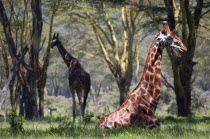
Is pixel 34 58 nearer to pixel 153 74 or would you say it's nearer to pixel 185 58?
pixel 185 58

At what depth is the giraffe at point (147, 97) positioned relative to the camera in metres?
8.00

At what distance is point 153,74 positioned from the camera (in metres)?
8.27

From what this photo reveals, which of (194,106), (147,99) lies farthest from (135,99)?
(194,106)

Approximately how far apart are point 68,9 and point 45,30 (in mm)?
17398

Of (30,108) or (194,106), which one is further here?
(194,106)

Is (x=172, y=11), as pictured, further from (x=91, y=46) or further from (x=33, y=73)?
(x=91, y=46)

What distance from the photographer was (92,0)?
1702cm

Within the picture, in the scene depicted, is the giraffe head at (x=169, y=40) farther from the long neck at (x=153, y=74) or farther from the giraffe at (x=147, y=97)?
the long neck at (x=153, y=74)

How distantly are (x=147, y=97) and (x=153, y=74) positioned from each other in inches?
20.0

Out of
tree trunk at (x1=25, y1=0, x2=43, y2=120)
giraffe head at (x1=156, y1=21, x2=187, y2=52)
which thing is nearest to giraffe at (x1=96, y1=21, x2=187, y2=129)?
giraffe head at (x1=156, y1=21, x2=187, y2=52)

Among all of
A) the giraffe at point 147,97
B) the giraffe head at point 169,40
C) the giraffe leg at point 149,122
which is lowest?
the giraffe leg at point 149,122

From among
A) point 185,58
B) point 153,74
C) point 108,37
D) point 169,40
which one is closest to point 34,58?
point 185,58

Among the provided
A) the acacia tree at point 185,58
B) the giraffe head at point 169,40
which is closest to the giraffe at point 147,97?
the giraffe head at point 169,40

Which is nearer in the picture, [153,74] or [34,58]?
[153,74]
